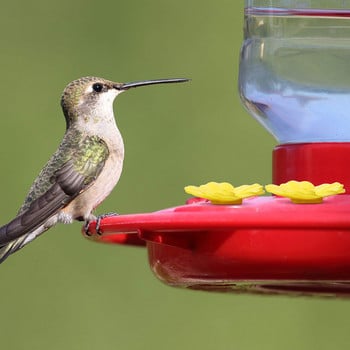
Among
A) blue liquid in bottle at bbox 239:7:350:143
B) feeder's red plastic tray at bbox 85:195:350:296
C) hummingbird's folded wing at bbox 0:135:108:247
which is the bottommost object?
feeder's red plastic tray at bbox 85:195:350:296

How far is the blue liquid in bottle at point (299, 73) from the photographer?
5387 mm

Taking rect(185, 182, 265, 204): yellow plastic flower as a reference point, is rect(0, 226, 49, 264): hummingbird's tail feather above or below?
below

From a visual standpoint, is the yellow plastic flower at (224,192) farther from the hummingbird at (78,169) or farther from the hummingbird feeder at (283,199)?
the hummingbird at (78,169)

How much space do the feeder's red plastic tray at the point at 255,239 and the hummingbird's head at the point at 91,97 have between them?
189cm

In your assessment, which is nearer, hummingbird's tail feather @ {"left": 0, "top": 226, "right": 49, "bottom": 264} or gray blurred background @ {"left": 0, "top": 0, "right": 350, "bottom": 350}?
hummingbird's tail feather @ {"left": 0, "top": 226, "right": 49, "bottom": 264}

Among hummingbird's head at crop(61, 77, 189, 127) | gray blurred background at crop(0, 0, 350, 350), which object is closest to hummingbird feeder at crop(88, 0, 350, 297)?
hummingbird's head at crop(61, 77, 189, 127)

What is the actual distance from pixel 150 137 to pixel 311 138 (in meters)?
3.44

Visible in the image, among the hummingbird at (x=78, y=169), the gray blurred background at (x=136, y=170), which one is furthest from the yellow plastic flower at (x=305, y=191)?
the gray blurred background at (x=136, y=170)

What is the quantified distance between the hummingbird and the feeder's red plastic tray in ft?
4.12

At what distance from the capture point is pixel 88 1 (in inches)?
381

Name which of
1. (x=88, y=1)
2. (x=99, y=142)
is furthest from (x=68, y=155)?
(x=88, y=1)

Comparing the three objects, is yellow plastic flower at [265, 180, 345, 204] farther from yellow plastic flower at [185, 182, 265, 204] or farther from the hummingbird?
the hummingbird

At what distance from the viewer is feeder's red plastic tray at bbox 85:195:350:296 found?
429 centimetres

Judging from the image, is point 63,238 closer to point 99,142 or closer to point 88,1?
point 88,1
